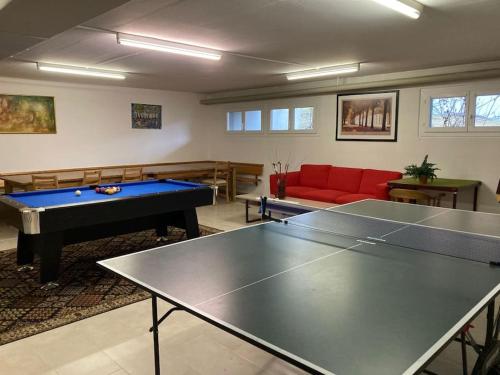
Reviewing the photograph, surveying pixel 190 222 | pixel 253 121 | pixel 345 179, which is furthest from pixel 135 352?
pixel 253 121

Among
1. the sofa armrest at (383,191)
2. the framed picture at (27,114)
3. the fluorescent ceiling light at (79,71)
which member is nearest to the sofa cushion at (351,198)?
the sofa armrest at (383,191)

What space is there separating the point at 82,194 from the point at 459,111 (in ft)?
17.8

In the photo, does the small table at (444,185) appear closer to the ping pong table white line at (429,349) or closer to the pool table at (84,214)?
the pool table at (84,214)

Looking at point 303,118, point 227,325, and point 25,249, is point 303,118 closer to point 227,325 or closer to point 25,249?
point 25,249

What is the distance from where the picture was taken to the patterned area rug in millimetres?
3094

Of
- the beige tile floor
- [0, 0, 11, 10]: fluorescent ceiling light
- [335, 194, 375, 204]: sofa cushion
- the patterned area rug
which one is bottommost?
the beige tile floor

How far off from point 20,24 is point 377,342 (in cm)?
333

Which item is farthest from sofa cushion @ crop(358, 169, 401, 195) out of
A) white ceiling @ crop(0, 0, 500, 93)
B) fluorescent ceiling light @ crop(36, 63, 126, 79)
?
fluorescent ceiling light @ crop(36, 63, 126, 79)

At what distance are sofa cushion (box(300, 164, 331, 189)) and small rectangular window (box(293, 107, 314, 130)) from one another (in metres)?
0.84

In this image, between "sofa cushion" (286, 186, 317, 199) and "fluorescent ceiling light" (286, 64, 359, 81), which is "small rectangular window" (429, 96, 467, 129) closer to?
"fluorescent ceiling light" (286, 64, 359, 81)

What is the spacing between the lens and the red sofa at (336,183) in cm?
618

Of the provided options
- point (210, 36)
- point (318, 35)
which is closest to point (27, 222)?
point (210, 36)

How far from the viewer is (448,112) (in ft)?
19.0

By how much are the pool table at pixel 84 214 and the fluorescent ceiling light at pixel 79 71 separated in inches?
80.1
